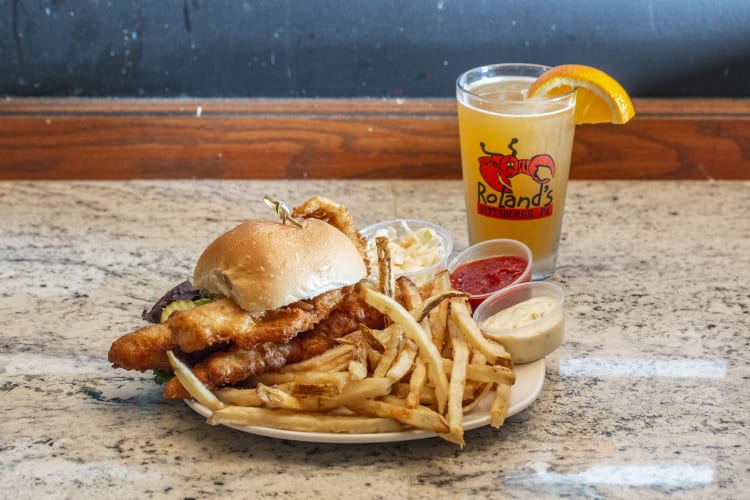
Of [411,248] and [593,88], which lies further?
[411,248]

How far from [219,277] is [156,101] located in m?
1.28

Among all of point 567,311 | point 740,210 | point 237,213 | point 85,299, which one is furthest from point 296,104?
point 740,210

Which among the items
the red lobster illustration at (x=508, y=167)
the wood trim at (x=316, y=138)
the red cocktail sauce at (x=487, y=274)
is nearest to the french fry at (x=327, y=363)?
the red cocktail sauce at (x=487, y=274)

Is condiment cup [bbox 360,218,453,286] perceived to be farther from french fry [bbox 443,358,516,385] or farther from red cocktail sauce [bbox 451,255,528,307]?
french fry [bbox 443,358,516,385]

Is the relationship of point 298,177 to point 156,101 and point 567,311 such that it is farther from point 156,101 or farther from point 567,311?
point 567,311

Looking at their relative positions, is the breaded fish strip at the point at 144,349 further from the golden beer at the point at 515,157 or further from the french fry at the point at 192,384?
the golden beer at the point at 515,157

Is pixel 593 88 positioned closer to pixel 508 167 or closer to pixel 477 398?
pixel 508 167

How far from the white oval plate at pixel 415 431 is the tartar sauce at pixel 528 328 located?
58 mm

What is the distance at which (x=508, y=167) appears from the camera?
2.30 m

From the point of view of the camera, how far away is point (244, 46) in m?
2.94

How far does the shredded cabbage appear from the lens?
2350mm

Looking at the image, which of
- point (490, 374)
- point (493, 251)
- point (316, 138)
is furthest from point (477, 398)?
point (316, 138)

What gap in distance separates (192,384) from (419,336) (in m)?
→ 0.43

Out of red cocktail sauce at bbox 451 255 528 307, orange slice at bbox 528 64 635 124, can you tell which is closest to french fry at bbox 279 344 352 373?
red cocktail sauce at bbox 451 255 528 307
